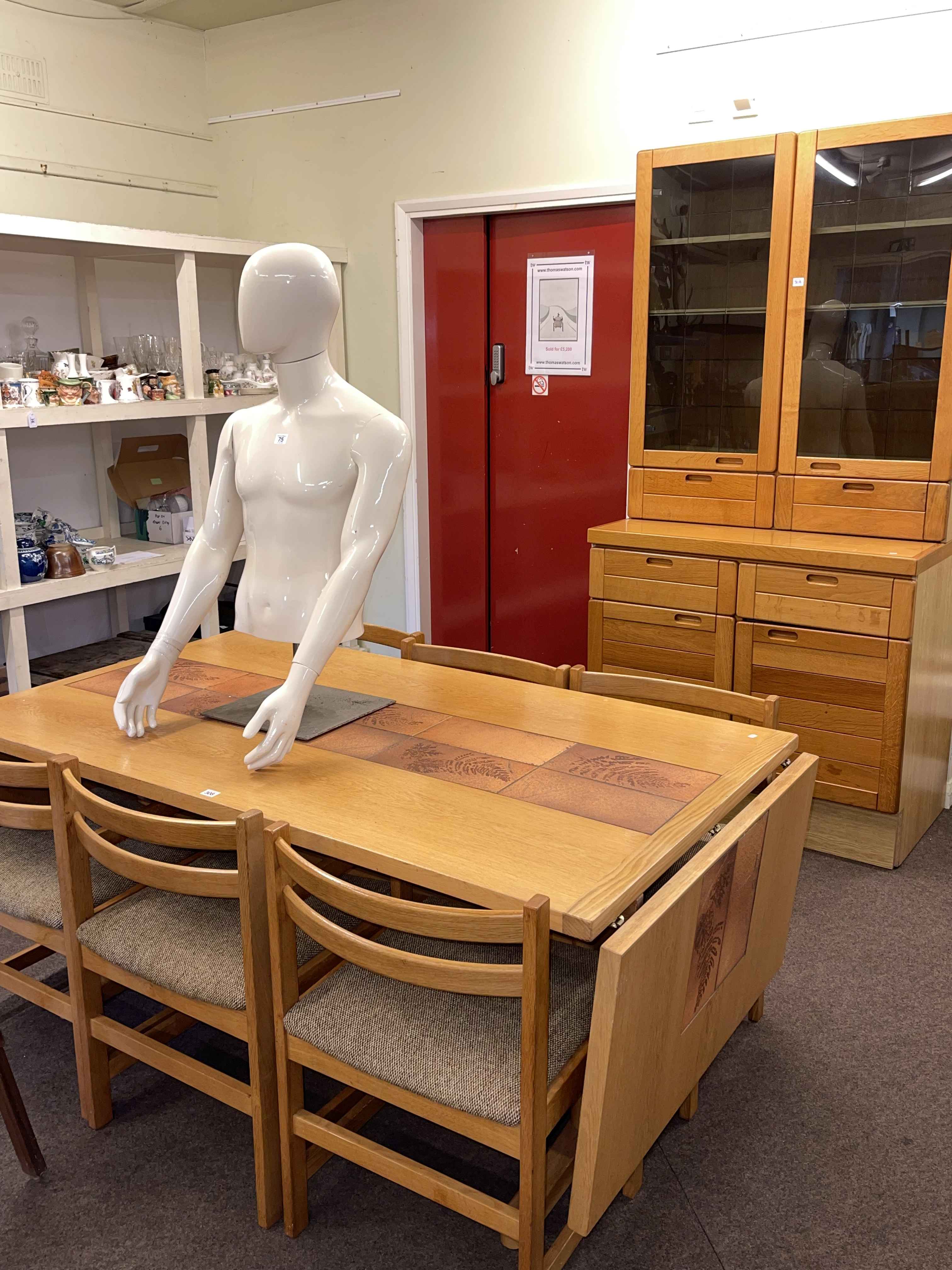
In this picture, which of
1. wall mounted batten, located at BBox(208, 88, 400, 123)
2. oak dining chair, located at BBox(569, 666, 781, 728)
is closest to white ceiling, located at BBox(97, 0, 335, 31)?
wall mounted batten, located at BBox(208, 88, 400, 123)

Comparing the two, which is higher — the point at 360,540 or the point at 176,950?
the point at 360,540

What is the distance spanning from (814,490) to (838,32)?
1.37m

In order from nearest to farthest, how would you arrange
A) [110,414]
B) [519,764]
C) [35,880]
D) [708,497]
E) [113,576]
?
[519,764]
[35,880]
[708,497]
[110,414]
[113,576]

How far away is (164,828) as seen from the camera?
63.4 inches

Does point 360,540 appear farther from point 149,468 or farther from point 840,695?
point 149,468

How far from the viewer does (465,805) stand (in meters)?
1.70

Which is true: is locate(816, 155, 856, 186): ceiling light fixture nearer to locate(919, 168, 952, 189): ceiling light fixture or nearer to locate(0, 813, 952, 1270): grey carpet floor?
locate(919, 168, 952, 189): ceiling light fixture

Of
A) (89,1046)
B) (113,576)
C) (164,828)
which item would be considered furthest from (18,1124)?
(113,576)

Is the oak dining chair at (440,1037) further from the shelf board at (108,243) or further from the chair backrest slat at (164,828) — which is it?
the shelf board at (108,243)

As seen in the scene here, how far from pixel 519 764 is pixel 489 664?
64 centimetres

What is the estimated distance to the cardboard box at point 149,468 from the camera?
13.7 feet

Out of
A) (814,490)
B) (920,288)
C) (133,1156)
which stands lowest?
(133,1156)

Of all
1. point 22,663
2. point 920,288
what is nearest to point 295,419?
point 22,663

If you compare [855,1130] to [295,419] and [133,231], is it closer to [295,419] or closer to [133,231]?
[295,419]
